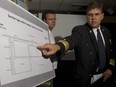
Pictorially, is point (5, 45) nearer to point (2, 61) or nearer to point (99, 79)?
point (2, 61)

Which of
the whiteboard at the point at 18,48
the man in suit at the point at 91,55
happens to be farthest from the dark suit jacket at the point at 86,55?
the whiteboard at the point at 18,48

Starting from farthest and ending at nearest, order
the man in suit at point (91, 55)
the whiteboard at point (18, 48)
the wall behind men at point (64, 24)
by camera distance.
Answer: the wall behind men at point (64, 24)
the man in suit at point (91, 55)
the whiteboard at point (18, 48)

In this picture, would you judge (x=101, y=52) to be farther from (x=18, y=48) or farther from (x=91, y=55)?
(x=18, y=48)

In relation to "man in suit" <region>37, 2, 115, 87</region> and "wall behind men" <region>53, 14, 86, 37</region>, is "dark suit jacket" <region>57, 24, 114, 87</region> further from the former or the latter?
"wall behind men" <region>53, 14, 86, 37</region>

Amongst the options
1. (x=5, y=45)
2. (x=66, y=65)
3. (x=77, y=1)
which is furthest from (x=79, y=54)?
(x=77, y=1)

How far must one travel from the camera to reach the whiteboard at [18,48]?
0.84m

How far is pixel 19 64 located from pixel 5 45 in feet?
0.45

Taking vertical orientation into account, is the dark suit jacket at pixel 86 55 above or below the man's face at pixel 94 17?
below

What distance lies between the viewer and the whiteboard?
840mm

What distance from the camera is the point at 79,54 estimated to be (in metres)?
1.82

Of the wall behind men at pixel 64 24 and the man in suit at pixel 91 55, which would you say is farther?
the wall behind men at pixel 64 24

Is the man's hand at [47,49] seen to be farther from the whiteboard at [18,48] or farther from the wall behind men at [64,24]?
the wall behind men at [64,24]

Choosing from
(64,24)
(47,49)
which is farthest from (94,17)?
(64,24)

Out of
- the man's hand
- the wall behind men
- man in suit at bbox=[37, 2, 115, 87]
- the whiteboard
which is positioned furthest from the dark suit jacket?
the wall behind men
